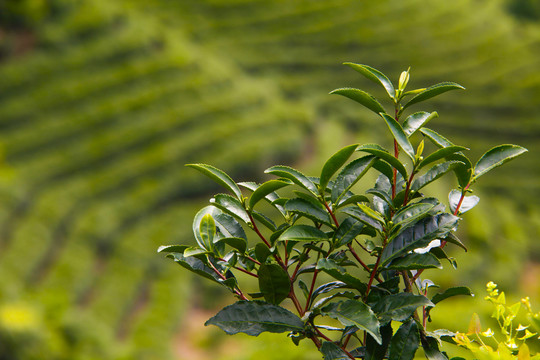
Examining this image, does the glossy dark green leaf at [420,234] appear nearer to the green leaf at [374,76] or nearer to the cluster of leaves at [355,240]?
the cluster of leaves at [355,240]

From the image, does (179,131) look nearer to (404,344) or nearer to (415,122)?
(415,122)

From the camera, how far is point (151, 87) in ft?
30.2

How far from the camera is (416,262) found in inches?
34.0

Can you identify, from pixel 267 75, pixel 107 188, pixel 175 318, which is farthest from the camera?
pixel 267 75

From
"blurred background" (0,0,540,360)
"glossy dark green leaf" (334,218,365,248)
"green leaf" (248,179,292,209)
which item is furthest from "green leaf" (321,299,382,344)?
"blurred background" (0,0,540,360)

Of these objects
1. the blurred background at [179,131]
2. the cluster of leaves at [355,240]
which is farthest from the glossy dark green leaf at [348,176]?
the blurred background at [179,131]

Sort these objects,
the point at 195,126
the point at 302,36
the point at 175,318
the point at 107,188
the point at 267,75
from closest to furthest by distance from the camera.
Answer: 1. the point at 175,318
2. the point at 107,188
3. the point at 195,126
4. the point at 267,75
5. the point at 302,36

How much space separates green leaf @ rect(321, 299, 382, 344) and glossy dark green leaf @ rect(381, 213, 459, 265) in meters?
0.09

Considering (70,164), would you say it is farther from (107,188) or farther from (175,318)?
(175,318)

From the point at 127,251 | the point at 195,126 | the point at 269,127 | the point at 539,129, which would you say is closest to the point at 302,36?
the point at 269,127

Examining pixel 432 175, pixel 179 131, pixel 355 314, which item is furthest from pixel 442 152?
pixel 179 131

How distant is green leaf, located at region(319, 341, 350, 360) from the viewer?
0.89 m

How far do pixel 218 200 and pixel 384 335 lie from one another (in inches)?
14.3

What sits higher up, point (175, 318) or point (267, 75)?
point (267, 75)
